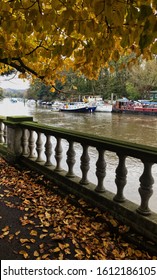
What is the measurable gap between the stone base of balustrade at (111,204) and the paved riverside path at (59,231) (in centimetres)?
10

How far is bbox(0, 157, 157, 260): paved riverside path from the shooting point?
11.4ft

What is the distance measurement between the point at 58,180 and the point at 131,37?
3385mm

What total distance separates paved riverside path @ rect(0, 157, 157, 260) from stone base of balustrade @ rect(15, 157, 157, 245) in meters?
0.10

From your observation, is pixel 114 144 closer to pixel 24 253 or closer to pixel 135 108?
pixel 24 253

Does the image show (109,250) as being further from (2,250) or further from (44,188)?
→ (44,188)

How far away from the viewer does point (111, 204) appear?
423cm

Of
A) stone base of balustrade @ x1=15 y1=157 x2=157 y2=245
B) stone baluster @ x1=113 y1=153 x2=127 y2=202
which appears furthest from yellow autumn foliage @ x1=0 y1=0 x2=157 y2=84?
stone base of balustrade @ x1=15 y1=157 x2=157 y2=245

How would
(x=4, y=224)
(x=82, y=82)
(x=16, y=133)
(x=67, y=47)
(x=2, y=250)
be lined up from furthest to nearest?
(x=82, y=82) < (x=16, y=133) < (x=4, y=224) < (x=2, y=250) < (x=67, y=47)

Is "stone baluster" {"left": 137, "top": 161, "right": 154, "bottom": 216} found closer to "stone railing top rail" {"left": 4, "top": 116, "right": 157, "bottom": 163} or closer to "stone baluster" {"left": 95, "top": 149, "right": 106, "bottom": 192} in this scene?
"stone railing top rail" {"left": 4, "top": 116, "right": 157, "bottom": 163}

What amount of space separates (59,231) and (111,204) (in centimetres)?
89

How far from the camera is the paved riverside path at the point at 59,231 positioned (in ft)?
11.4

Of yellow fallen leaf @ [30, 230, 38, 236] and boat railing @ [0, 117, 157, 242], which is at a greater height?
boat railing @ [0, 117, 157, 242]

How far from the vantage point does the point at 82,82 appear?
82.7 m

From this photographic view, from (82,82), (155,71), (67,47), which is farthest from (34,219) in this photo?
(82,82)
